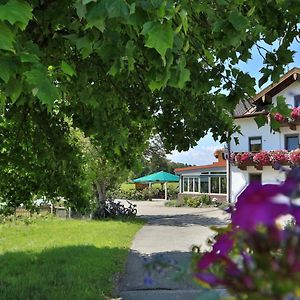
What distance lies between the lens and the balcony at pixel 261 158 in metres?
24.6

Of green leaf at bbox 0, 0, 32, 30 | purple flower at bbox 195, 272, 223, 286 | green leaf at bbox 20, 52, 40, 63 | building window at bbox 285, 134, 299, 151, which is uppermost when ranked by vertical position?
building window at bbox 285, 134, 299, 151

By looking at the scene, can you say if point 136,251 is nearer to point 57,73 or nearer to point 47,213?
point 57,73

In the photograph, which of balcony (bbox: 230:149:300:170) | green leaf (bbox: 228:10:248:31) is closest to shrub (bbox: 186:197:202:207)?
balcony (bbox: 230:149:300:170)

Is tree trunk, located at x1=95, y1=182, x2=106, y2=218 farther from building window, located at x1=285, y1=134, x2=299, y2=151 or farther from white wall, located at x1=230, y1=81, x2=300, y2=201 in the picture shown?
building window, located at x1=285, y1=134, x2=299, y2=151

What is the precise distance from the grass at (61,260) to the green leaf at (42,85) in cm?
603

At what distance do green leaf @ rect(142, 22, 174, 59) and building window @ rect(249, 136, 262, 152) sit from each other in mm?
27167

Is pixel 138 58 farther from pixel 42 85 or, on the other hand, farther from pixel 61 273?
pixel 61 273

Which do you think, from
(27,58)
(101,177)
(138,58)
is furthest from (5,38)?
(101,177)

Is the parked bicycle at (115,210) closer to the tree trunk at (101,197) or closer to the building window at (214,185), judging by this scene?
the tree trunk at (101,197)

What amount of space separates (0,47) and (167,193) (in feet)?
154

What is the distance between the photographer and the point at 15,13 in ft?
6.86

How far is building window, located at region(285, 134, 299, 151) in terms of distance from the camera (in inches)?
1042

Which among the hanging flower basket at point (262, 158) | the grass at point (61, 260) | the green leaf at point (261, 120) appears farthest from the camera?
the hanging flower basket at point (262, 158)

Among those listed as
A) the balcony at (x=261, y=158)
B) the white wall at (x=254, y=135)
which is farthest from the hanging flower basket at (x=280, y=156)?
the white wall at (x=254, y=135)
